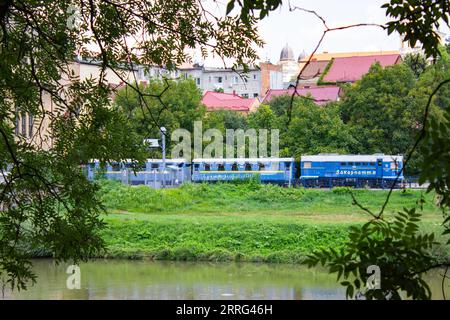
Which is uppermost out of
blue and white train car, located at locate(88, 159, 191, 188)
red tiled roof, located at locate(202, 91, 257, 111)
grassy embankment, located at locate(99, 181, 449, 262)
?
red tiled roof, located at locate(202, 91, 257, 111)

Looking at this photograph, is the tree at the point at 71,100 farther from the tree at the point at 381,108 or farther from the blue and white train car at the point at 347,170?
the blue and white train car at the point at 347,170

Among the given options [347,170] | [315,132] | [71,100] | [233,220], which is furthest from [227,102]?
[71,100]

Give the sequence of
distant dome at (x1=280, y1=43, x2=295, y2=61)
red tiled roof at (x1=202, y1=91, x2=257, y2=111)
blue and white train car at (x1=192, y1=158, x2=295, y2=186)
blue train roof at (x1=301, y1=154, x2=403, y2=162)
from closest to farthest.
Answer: blue train roof at (x1=301, y1=154, x2=403, y2=162)
blue and white train car at (x1=192, y1=158, x2=295, y2=186)
red tiled roof at (x1=202, y1=91, x2=257, y2=111)
distant dome at (x1=280, y1=43, x2=295, y2=61)

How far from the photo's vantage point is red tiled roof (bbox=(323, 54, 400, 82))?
95.8 ft

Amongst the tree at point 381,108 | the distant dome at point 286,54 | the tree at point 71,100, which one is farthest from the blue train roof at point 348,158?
the distant dome at point 286,54

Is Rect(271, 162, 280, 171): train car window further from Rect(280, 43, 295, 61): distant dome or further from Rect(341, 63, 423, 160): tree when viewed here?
Rect(280, 43, 295, 61): distant dome

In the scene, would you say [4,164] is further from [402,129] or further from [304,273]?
[402,129]

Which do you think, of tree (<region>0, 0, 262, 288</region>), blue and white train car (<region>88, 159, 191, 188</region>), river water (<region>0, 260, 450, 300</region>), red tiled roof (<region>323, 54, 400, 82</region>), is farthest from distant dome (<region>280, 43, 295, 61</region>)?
tree (<region>0, 0, 262, 288</region>)

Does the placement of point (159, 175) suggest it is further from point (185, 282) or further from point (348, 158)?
point (185, 282)

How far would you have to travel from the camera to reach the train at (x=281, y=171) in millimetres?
20125

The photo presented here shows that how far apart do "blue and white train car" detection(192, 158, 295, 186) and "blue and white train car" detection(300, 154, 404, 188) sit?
0.51m

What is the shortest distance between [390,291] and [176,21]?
6.89 feet

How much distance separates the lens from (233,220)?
14531mm

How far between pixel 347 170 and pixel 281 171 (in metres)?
2.03
